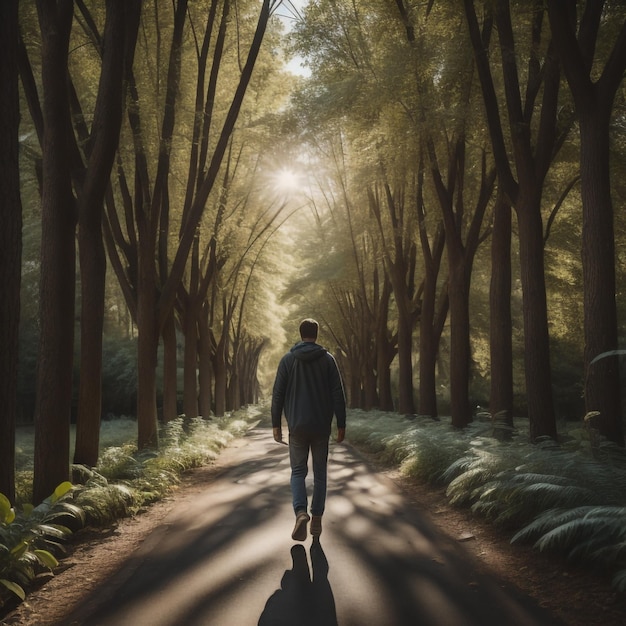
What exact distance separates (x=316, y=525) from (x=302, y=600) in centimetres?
159

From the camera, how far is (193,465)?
11.6 meters

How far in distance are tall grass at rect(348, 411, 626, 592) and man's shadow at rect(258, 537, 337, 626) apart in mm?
1571

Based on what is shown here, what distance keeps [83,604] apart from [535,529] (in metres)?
3.60

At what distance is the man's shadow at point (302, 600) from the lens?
11.8 feet

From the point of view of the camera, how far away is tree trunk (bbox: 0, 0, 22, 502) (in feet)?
17.0

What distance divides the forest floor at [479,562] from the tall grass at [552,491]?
146 mm

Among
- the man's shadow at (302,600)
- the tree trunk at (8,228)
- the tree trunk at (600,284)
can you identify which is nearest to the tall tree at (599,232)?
the tree trunk at (600,284)

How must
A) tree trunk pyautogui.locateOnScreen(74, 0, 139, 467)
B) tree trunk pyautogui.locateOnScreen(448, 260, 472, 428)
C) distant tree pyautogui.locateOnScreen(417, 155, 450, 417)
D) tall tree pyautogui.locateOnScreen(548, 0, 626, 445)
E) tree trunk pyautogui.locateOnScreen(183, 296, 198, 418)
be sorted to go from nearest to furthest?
tree trunk pyautogui.locateOnScreen(74, 0, 139, 467) < tall tree pyautogui.locateOnScreen(548, 0, 626, 445) < tree trunk pyautogui.locateOnScreen(448, 260, 472, 428) < distant tree pyautogui.locateOnScreen(417, 155, 450, 417) < tree trunk pyautogui.locateOnScreen(183, 296, 198, 418)

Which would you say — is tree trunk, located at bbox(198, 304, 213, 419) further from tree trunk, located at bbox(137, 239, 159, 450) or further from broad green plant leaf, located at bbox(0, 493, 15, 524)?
broad green plant leaf, located at bbox(0, 493, 15, 524)

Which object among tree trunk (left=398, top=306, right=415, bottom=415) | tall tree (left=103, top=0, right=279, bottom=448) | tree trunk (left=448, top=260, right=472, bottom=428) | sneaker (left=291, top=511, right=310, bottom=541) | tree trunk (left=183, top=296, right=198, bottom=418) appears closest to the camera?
sneaker (left=291, top=511, right=310, bottom=541)

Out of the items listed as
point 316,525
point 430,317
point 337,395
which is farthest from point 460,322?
point 316,525

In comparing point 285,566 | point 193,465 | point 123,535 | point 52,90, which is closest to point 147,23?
point 52,90

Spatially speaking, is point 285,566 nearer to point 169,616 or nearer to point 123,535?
point 169,616

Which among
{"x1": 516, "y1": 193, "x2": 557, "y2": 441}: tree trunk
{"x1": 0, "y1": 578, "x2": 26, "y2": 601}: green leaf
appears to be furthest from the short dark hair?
{"x1": 516, "y1": 193, "x2": 557, "y2": 441}: tree trunk
